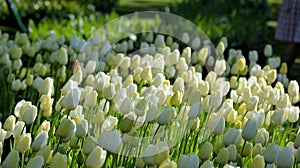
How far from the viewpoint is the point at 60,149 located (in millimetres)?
2152

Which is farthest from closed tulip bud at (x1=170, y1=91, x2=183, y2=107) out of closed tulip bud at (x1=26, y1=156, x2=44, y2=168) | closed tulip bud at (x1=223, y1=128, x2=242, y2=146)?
closed tulip bud at (x1=26, y1=156, x2=44, y2=168)

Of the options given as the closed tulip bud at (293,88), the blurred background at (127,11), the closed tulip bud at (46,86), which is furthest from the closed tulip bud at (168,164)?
the blurred background at (127,11)

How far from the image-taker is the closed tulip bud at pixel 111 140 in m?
1.99

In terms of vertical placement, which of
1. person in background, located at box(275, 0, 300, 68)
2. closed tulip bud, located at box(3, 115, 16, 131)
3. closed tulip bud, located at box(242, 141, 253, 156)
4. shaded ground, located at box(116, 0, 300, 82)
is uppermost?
shaded ground, located at box(116, 0, 300, 82)

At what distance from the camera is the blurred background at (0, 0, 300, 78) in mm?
5969

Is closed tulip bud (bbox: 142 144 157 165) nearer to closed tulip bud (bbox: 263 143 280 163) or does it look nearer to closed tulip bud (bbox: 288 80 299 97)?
closed tulip bud (bbox: 263 143 280 163)

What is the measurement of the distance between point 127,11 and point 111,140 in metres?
8.77

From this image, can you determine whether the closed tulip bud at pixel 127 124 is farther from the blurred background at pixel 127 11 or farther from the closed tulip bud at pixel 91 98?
the blurred background at pixel 127 11

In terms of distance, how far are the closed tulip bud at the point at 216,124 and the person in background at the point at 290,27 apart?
353cm

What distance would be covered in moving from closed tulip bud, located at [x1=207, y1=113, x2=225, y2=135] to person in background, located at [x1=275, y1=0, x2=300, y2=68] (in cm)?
353

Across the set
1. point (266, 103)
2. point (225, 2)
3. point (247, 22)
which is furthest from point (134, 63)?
point (225, 2)

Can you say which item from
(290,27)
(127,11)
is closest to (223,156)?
(290,27)

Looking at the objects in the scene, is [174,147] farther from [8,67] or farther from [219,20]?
[219,20]

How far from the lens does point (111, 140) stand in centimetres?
201
